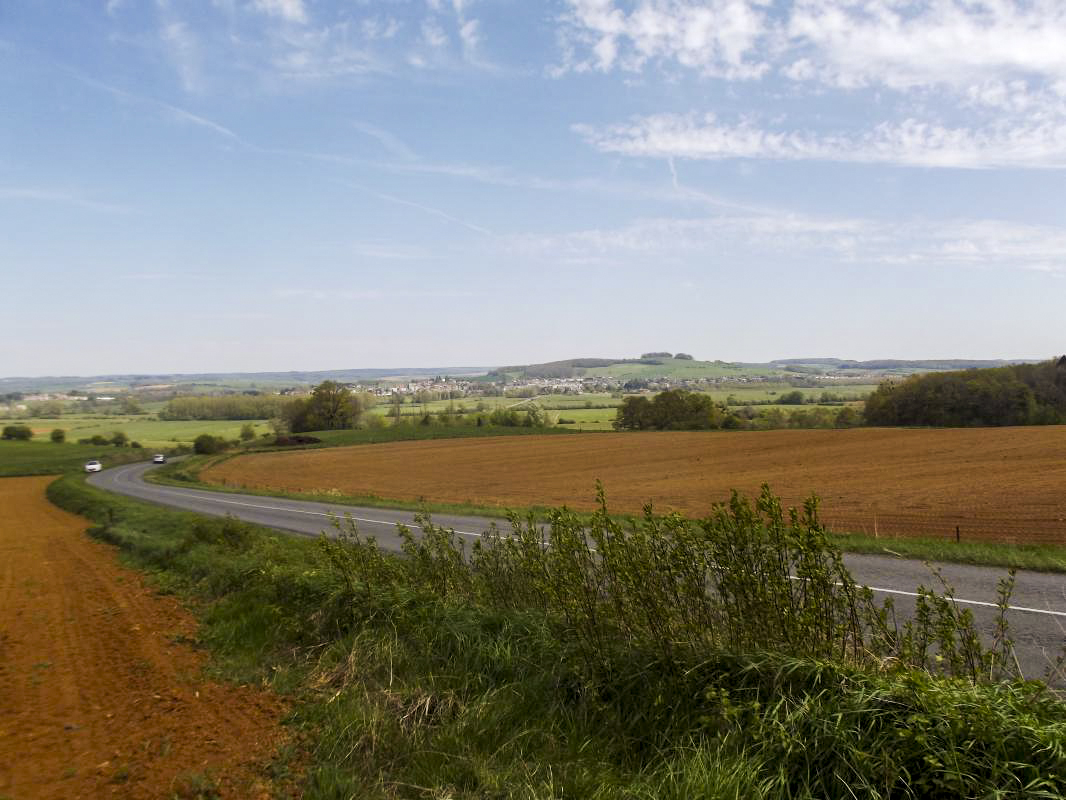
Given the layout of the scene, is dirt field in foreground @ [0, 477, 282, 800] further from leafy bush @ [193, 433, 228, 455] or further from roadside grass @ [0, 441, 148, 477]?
leafy bush @ [193, 433, 228, 455]

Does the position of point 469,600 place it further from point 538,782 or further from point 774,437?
point 774,437

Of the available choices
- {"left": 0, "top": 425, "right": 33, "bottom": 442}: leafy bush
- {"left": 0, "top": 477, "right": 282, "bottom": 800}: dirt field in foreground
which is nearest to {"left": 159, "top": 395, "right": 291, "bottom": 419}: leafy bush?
{"left": 0, "top": 425, "right": 33, "bottom": 442}: leafy bush

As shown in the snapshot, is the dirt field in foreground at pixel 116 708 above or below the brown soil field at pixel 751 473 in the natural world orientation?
above

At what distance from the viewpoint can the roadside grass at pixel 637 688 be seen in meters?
3.73

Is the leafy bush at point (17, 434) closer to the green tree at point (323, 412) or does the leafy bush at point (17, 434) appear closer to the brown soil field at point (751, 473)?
the green tree at point (323, 412)

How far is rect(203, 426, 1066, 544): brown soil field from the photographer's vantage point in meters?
20.5

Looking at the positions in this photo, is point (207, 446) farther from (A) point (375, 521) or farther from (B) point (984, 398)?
(B) point (984, 398)

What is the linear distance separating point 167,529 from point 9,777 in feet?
48.9

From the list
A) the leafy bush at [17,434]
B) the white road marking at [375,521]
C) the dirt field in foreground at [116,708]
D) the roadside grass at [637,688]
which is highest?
the roadside grass at [637,688]

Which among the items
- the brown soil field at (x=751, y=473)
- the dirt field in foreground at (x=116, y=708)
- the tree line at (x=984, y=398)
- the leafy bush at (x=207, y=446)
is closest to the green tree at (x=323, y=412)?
the leafy bush at (x=207, y=446)

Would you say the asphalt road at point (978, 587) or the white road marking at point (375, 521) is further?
the white road marking at point (375, 521)

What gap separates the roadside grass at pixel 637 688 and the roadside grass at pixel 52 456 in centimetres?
6728

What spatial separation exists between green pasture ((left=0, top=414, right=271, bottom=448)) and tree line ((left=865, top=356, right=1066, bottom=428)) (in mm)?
91350

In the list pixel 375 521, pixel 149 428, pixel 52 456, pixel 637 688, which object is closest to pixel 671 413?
pixel 375 521
